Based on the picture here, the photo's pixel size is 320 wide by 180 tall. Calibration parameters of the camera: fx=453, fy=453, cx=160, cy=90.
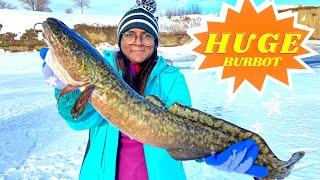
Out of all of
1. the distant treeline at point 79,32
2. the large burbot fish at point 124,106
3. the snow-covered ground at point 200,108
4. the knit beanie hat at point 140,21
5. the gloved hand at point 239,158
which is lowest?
the distant treeline at point 79,32

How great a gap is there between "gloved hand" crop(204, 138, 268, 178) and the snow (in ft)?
8.96

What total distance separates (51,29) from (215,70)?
15.7 metres

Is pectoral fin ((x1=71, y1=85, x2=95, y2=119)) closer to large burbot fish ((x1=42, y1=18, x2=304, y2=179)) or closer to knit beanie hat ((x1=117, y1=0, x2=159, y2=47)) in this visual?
large burbot fish ((x1=42, y1=18, x2=304, y2=179))

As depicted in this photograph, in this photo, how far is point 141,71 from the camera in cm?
Answer: 317

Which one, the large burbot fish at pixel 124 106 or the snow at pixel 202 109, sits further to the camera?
the snow at pixel 202 109

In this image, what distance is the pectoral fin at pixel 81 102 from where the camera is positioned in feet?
8.66

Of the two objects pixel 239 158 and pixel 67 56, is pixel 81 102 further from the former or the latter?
pixel 239 158

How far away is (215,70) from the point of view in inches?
714

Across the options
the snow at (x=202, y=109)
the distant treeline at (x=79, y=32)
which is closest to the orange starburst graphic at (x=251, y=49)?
the snow at (x=202, y=109)

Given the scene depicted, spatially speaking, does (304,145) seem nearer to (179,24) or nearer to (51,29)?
(51,29)

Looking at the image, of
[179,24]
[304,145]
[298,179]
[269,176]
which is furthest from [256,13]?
[269,176]

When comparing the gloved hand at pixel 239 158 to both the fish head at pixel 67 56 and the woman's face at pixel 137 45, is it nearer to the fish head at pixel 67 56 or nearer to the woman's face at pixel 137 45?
the woman's face at pixel 137 45

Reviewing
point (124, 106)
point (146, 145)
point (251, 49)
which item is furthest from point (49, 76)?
point (251, 49)

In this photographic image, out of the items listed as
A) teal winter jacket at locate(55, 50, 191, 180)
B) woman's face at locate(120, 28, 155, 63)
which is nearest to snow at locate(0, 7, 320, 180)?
teal winter jacket at locate(55, 50, 191, 180)
